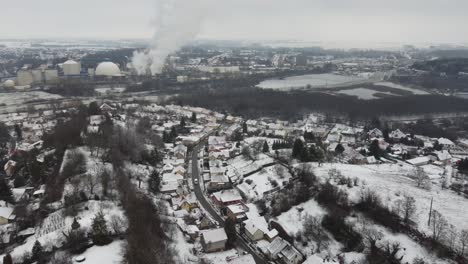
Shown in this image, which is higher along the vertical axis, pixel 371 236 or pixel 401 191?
pixel 401 191

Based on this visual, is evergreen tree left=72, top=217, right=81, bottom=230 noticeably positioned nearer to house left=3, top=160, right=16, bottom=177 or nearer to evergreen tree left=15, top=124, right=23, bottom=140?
house left=3, top=160, right=16, bottom=177

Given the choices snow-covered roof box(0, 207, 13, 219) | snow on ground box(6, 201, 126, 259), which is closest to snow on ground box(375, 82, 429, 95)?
snow on ground box(6, 201, 126, 259)

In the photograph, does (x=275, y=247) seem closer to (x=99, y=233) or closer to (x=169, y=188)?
(x=99, y=233)

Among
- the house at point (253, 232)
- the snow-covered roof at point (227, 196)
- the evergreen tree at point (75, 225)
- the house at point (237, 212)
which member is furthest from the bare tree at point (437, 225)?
the evergreen tree at point (75, 225)

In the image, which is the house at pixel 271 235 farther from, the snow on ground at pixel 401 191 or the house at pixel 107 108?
the house at pixel 107 108

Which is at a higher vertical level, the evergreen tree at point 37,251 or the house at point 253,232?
the evergreen tree at point 37,251

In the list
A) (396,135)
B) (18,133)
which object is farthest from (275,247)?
(18,133)
